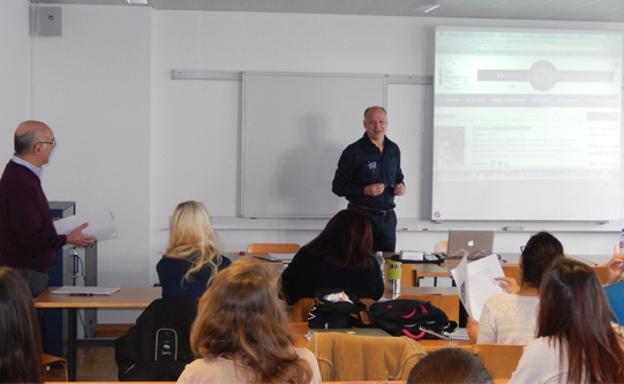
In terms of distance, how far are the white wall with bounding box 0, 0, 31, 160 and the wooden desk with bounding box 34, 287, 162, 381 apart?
1866mm

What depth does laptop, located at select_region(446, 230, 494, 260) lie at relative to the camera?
6.13 meters

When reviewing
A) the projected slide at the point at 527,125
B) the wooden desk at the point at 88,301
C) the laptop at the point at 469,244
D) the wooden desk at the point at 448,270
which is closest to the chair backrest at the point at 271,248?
the wooden desk at the point at 448,270

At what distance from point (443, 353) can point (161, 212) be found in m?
6.08

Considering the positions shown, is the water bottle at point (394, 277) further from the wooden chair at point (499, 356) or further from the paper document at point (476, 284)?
the wooden chair at point (499, 356)

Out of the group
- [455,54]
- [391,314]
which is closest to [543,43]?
[455,54]

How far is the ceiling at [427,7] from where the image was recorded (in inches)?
277

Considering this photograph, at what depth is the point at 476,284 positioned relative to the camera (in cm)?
393

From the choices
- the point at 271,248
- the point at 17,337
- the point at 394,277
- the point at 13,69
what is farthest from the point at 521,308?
the point at 13,69

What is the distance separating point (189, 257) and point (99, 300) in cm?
97

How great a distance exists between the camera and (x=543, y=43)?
7805mm

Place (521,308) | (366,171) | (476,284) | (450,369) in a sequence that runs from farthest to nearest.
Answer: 1. (366,171)
2. (476,284)
3. (521,308)
4. (450,369)

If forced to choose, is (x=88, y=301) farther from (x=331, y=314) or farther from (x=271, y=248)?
(x=271, y=248)

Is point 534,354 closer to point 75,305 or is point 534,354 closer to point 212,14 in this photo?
point 75,305

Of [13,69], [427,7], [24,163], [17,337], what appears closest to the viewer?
[17,337]
